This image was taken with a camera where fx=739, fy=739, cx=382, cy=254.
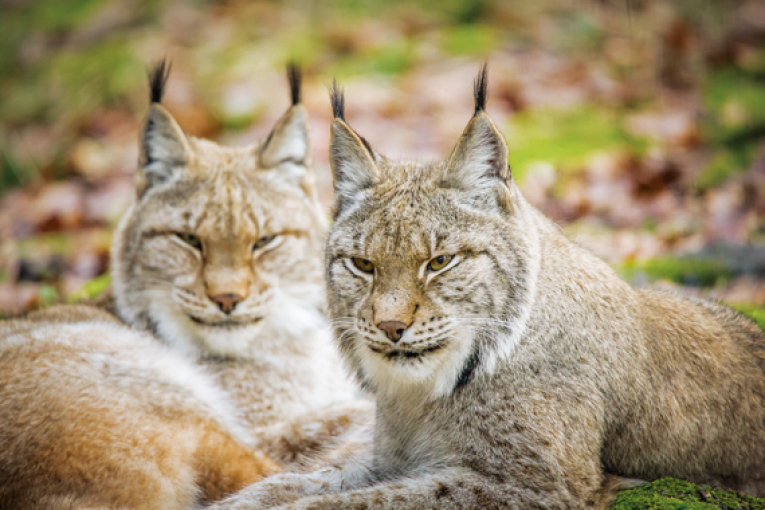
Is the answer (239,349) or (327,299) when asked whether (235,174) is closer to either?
(239,349)

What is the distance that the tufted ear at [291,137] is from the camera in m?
5.19

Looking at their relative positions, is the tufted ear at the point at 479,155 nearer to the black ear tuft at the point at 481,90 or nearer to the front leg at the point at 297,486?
the black ear tuft at the point at 481,90

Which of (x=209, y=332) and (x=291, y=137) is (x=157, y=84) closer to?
(x=291, y=137)

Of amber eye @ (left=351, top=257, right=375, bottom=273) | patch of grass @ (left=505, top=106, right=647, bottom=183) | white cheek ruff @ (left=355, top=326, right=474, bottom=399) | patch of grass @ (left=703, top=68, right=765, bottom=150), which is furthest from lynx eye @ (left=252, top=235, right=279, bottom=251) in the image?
patch of grass @ (left=703, top=68, right=765, bottom=150)

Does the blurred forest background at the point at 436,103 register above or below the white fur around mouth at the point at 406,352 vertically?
above

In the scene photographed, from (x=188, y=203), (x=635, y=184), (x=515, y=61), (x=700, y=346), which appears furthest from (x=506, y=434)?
(x=515, y=61)

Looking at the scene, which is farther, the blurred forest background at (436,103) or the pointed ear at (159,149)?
the blurred forest background at (436,103)

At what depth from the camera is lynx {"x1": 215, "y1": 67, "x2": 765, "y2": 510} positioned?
3273 millimetres

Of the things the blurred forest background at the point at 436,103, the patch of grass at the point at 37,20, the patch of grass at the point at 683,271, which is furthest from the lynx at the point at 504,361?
the patch of grass at the point at 37,20

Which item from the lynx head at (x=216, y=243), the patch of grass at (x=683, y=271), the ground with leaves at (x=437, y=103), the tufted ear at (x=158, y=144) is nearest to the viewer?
the lynx head at (x=216, y=243)

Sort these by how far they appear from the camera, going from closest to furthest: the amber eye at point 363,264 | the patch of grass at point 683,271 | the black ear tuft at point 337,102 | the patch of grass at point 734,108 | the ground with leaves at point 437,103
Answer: the amber eye at point 363,264 < the black ear tuft at point 337,102 < the patch of grass at point 683,271 < the ground with leaves at point 437,103 < the patch of grass at point 734,108

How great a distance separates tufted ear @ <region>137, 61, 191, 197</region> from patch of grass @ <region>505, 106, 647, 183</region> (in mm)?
5155

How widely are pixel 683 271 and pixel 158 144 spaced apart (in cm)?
443

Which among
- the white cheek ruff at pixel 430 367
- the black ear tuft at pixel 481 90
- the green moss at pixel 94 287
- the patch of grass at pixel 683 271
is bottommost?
the green moss at pixel 94 287
